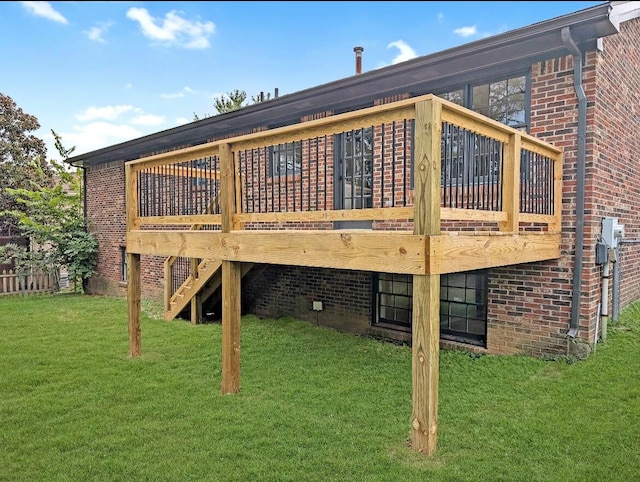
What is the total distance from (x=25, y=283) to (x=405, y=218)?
1274 cm

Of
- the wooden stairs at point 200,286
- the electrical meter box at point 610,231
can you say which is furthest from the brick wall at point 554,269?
the wooden stairs at point 200,286

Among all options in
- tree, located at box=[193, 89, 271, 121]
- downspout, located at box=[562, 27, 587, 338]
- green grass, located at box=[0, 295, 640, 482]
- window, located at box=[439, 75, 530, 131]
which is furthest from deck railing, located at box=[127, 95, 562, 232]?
tree, located at box=[193, 89, 271, 121]

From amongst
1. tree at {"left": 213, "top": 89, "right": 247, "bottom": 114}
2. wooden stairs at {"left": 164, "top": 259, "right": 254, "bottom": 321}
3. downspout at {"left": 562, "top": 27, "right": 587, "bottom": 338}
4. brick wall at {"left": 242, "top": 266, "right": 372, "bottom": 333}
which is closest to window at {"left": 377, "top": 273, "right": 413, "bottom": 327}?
brick wall at {"left": 242, "top": 266, "right": 372, "bottom": 333}

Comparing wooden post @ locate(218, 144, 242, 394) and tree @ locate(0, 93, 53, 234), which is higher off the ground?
tree @ locate(0, 93, 53, 234)

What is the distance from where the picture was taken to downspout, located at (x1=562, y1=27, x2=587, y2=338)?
15.7 ft

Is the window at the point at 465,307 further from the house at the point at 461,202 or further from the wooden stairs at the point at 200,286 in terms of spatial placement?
the wooden stairs at the point at 200,286

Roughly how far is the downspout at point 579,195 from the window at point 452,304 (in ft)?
3.50

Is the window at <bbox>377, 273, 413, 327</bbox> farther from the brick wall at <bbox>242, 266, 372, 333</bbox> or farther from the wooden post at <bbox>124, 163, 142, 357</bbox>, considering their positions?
the wooden post at <bbox>124, 163, 142, 357</bbox>

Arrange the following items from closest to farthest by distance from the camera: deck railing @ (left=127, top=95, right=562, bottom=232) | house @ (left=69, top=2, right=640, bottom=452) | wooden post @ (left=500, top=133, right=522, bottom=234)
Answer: house @ (left=69, top=2, right=640, bottom=452) → deck railing @ (left=127, top=95, right=562, bottom=232) → wooden post @ (left=500, top=133, right=522, bottom=234)

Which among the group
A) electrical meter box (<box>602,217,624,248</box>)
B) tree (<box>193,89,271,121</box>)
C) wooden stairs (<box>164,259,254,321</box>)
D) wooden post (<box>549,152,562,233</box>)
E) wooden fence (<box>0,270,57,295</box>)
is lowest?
wooden fence (<box>0,270,57,295</box>)

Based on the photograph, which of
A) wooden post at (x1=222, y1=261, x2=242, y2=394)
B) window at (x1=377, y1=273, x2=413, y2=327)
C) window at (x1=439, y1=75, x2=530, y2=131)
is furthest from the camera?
window at (x1=377, y1=273, x2=413, y2=327)

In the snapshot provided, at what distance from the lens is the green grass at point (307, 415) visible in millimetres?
3008

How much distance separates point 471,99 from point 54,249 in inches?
466

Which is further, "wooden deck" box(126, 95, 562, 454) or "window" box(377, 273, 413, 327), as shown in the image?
"window" box(377, 273, 413, 327)
